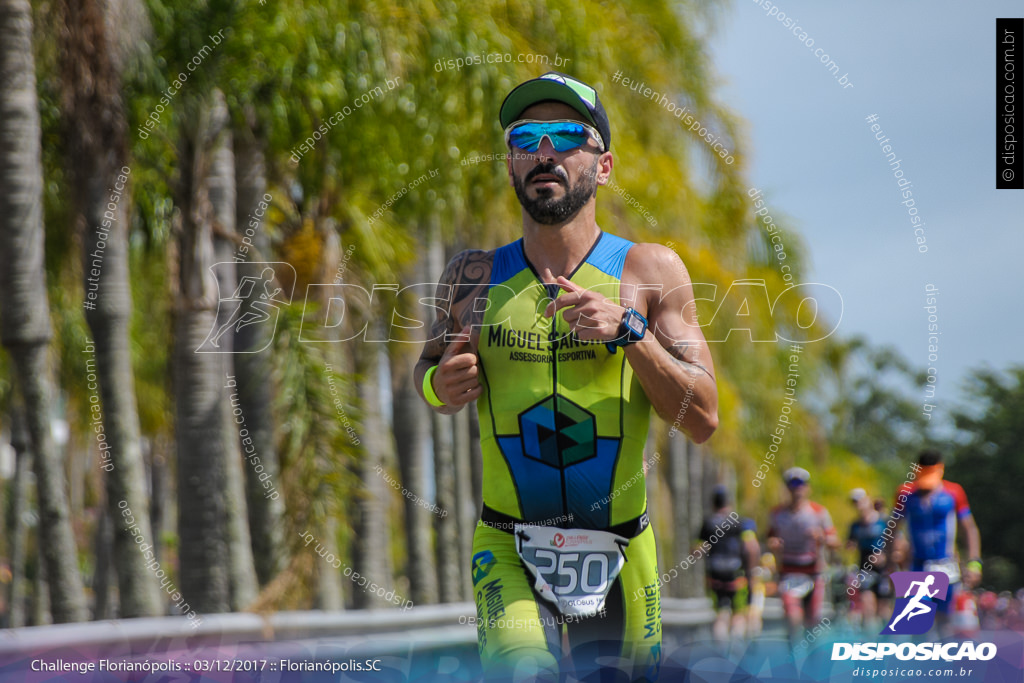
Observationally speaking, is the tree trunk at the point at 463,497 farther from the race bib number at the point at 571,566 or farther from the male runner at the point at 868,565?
the race bib number at the point at 571,566

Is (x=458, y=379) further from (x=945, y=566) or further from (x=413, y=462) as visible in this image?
(x=413, y=462)

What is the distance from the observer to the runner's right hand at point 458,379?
3502 mm

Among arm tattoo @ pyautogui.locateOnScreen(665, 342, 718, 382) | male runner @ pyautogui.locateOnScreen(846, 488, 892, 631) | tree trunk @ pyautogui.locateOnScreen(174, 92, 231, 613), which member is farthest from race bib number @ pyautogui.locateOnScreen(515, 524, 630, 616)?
male runner @ pyautogui.locateOnScreen(846, 488, 892, 631)

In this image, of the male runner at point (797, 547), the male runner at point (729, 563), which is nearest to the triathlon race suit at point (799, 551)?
the male runner at point (797, 547)

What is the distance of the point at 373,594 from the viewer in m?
11.5

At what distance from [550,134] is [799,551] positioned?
9.26 meters

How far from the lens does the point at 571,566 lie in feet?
11.7

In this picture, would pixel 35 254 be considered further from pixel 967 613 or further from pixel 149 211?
pixel 967 613

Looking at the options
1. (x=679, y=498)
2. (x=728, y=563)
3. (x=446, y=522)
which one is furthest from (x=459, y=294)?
(x=679, y=498)

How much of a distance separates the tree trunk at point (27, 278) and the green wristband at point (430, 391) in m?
4.46

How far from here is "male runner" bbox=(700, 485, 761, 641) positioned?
465 inches

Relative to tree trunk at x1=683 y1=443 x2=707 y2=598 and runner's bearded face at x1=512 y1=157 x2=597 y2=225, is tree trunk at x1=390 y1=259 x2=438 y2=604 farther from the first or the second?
runner's bearded face at x1=512 y1=157 x2=597 y2=225

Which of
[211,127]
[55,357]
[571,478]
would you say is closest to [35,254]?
[211,127]

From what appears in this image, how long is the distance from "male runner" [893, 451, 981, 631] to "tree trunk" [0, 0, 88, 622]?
252 inches
